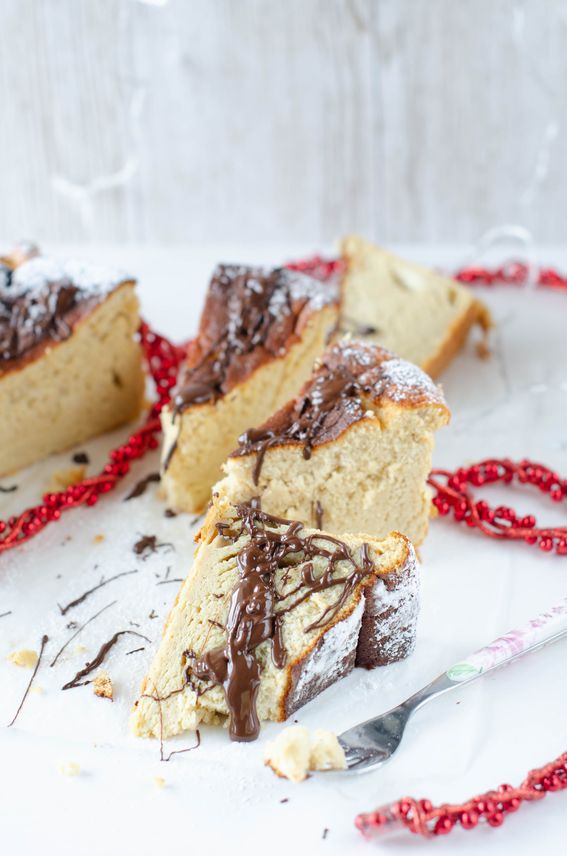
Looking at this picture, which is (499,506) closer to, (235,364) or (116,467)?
(235,364)

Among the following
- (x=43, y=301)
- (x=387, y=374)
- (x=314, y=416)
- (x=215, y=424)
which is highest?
(x=43, y=301)

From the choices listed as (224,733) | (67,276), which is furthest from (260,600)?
(67,276)

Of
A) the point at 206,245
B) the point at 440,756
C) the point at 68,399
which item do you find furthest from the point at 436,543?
the point at 206,245

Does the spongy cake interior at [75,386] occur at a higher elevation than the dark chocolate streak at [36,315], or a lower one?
lower

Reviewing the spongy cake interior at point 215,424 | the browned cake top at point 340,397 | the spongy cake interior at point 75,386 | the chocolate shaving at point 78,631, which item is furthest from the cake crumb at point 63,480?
the browned cake top at point 340,397

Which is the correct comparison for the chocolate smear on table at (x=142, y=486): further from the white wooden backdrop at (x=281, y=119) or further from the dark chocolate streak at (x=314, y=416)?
the white wooden backdrop at (x=281, y=119)

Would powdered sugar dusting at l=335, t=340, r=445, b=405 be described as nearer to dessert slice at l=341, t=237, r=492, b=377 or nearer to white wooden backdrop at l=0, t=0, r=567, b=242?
dessert slice at l=341, t=237, r=492, b=377
